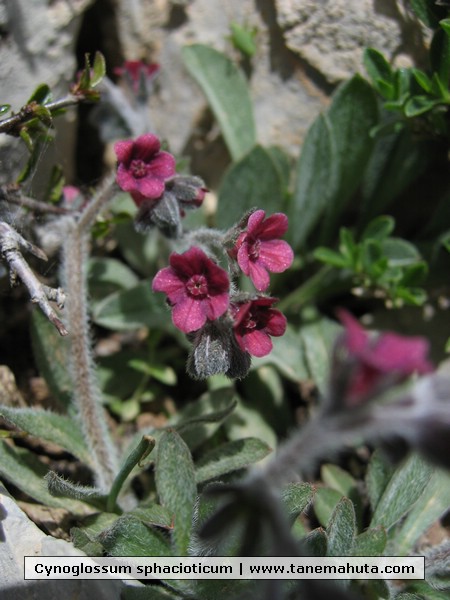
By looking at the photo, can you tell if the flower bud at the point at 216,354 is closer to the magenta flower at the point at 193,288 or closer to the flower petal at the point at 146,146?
the magenta flower at the point at 193,288

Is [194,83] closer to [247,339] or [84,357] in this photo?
[84,357]

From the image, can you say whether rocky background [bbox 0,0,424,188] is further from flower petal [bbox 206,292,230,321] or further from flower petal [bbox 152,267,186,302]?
flower petal [bbox 206,292,230,321]

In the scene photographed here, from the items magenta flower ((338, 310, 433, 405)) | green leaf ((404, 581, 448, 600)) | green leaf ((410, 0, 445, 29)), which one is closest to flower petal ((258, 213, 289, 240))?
magenta flower ((338, 310, 433, 405))

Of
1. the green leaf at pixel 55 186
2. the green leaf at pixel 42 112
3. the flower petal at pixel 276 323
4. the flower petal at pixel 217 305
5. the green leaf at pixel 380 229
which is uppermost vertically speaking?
the green leaf at pixel 42 112

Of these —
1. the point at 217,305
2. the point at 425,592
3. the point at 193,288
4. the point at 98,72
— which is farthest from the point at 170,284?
the point at 425,592

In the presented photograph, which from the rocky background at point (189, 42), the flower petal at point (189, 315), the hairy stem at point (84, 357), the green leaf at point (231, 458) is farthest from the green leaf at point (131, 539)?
the rocky background at point (189, 42)

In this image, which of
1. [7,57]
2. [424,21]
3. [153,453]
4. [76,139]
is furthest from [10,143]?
[424,21]
